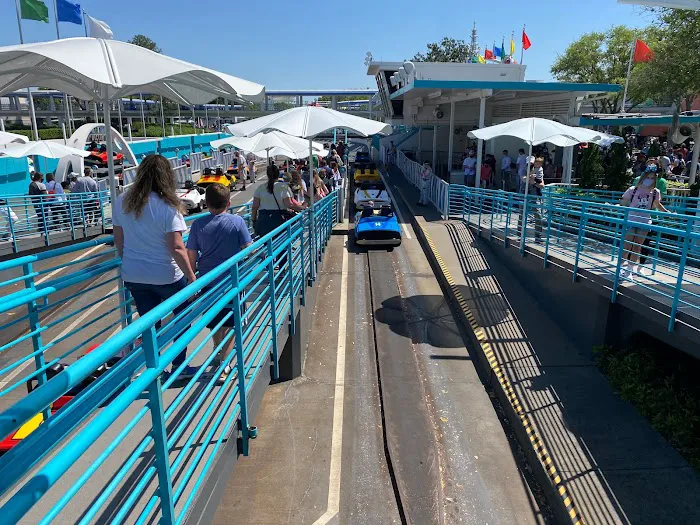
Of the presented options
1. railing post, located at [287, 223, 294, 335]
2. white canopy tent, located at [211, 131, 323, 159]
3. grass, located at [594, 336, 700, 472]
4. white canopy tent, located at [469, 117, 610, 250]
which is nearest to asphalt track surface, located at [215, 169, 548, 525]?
railing post, located at [287, 223, 294, 335]

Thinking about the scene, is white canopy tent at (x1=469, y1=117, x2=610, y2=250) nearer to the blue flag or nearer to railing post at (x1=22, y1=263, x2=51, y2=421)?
railing post at (x1=22, y1=263, x2=51, y2=421)

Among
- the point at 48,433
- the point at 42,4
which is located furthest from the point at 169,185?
the point at 42,4

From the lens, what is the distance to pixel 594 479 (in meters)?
5.19

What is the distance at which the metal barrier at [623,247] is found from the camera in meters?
5.99

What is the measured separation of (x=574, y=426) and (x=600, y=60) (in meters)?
50.5

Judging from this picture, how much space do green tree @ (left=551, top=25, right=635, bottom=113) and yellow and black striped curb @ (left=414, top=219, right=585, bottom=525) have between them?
4351 cm

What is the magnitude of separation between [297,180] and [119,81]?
6120mm

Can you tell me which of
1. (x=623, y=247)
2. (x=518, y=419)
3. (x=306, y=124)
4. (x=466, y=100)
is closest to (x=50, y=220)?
(x=306, y=124)

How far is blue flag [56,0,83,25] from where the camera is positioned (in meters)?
20.7

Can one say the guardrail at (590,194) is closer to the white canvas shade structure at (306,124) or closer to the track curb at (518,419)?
the track curb at (518,419)

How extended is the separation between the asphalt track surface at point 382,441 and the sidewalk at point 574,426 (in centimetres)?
37

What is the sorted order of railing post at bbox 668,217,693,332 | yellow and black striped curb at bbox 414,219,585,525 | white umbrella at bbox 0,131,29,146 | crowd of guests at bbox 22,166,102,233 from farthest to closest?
white umbrella at bbox 0,131,29,146 < crowd of guests at bbox 22,166,102,233 < railing post at bbox 668,217,693,332 < yellow and black striped curb at bbox 414,219,585,525

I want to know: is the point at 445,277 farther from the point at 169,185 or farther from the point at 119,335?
the point at 119,335

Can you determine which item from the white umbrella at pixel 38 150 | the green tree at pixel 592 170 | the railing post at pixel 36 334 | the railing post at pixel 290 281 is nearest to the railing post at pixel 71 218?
the white umbrella at pixel 38 150
